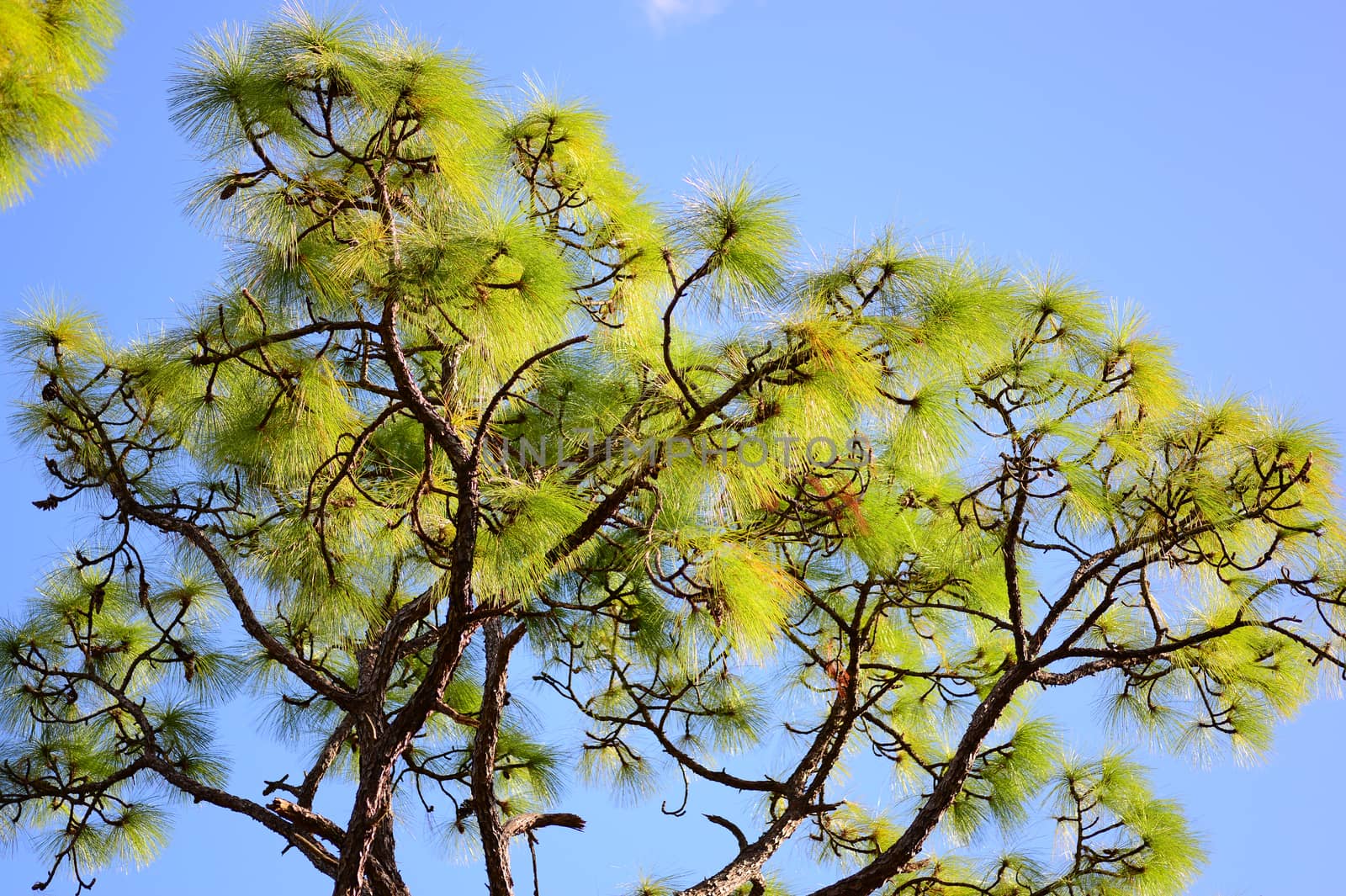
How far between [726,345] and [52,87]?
3.99ft

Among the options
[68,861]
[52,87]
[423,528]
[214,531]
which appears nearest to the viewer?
[52,87]

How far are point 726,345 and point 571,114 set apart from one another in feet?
2.33

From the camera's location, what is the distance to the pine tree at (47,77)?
225 cm

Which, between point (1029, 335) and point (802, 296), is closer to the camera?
point (802, 296)

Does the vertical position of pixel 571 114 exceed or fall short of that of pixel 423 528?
it exceeds it

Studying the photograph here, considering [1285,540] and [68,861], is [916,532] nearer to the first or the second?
[1285,540]

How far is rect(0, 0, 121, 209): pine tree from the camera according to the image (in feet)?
7.39

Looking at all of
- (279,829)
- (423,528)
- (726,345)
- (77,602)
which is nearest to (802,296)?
(726,345)

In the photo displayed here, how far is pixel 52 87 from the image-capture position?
231cm

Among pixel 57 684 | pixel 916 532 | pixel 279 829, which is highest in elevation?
pixel 57 684

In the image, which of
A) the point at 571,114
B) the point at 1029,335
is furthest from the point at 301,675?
the point at 1029,335

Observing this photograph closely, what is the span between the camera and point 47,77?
231 cm

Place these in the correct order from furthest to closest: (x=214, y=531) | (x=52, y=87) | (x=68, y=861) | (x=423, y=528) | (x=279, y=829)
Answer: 1. (x=68, y=861)
2. (x=214, y=531)
3. (x=279, y=829)
4. (x=423, y=528)
5. (x=52, y=87)

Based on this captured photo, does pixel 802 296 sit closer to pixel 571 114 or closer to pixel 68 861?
pixel 571 114
